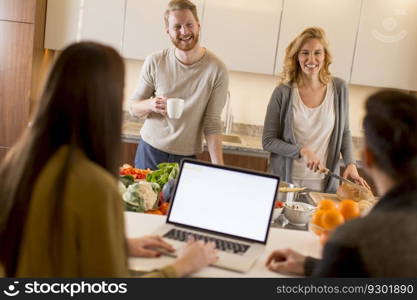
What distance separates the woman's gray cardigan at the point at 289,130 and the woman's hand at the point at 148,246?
123cm

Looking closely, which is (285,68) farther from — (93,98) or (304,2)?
(93,98)

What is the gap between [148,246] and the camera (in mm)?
1226

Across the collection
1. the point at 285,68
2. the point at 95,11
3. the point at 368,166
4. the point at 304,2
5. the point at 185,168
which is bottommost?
the point at 185,168

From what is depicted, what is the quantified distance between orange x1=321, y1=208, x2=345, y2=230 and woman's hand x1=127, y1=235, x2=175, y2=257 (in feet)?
1.45

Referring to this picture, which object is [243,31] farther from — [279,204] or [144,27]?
[279,204]

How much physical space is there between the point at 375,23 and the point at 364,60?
265mm

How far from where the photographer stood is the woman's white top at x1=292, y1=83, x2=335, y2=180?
241 centimetres

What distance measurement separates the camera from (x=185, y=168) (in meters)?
1.40

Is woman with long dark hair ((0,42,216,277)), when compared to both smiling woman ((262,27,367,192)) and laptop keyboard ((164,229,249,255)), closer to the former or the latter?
laptop keyboard ((164,229,249,255))

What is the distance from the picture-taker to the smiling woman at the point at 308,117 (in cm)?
238

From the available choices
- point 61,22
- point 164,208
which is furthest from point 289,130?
point 61,22

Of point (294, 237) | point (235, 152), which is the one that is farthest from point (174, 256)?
point (235, 152)

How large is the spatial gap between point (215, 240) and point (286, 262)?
205 millimetres

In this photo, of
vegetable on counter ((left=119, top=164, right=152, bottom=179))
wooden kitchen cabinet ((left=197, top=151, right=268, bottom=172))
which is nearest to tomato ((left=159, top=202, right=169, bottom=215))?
vegetable on counter ((left=119, top=164, right=152, bottom=179))
